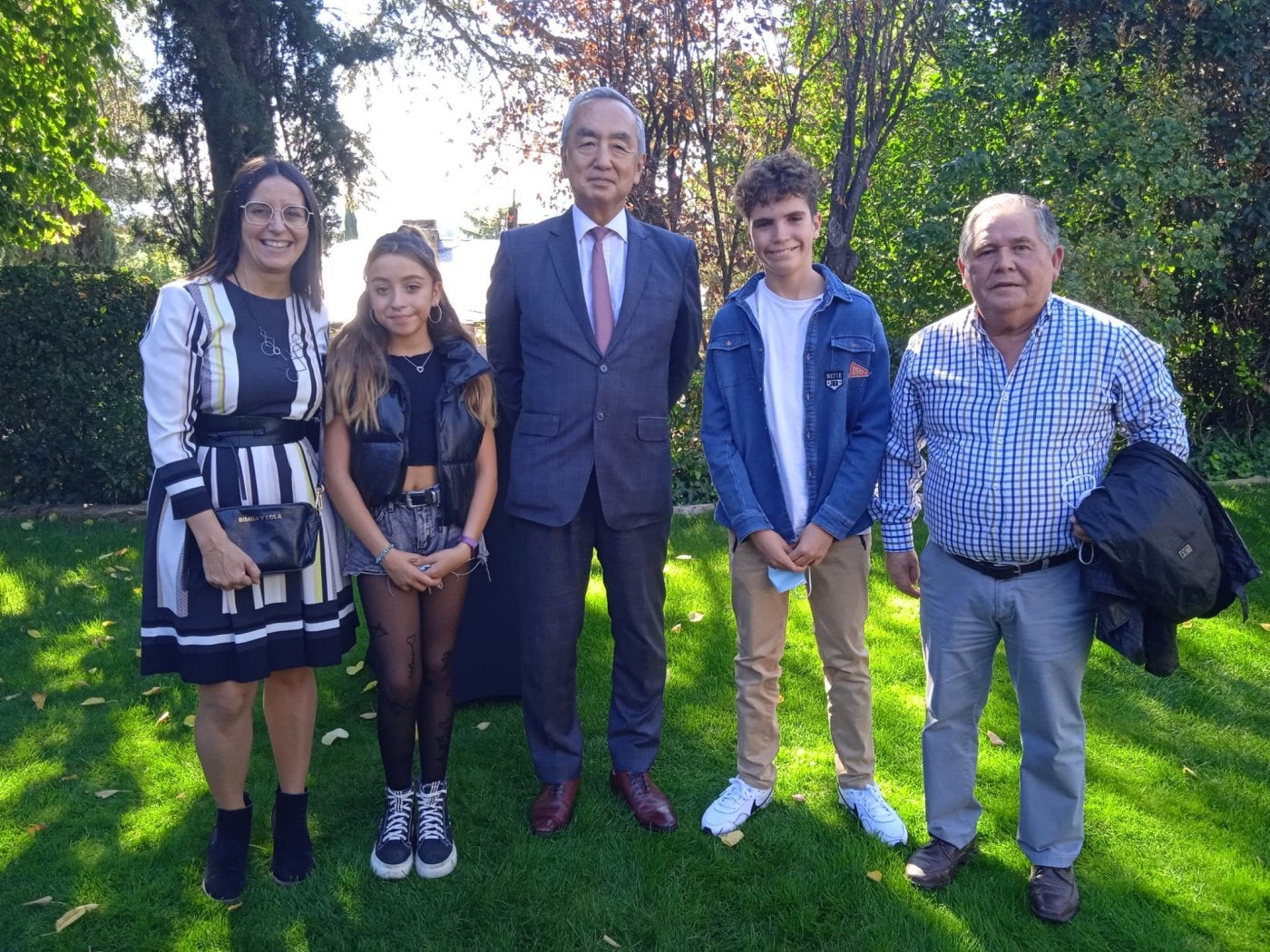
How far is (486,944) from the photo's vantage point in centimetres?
260

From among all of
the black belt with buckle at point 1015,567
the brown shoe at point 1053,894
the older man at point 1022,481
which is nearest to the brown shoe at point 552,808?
the older man at point 1022,481

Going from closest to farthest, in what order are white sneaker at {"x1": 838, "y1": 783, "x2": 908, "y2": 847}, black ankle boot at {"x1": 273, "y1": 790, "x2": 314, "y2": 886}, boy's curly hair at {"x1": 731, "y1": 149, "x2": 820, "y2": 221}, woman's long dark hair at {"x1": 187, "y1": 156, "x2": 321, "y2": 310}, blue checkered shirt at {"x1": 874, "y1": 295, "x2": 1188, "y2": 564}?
blue checkered shirt at {"x1": 874, "y1": 295, "x2": 1188, "y2": 564} < woman's long dark hair at {"x1": 187, "y1": 156, "x2": 321, "y2": 310} < boy's curly hair at {"x1": 731, "y1": 149, "x2": 820, "y2": 221} < black ankle boot at {"x1": 273, "y1": 790, "x2": 314, "y2": 886} < white sneaker at {"x1": 838, "y1": 783, "x2": 908, "y2": 847}

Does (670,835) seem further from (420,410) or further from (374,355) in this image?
(374,355)

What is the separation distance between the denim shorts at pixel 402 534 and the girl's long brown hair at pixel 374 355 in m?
0.29

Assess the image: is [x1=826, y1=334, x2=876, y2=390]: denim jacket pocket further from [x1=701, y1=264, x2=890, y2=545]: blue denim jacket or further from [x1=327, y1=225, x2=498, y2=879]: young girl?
[x1=327, y1=225, x2=498, y2=879]: young girl

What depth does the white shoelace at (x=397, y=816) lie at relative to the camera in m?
2.96

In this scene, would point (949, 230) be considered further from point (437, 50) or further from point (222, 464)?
point (437, 50)

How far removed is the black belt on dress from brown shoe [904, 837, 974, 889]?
228cm

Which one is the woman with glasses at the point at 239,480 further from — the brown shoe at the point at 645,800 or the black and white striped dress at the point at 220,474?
the brown shoe at the point at 645,800

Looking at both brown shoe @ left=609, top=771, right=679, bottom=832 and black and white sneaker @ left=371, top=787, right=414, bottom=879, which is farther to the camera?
brown shoe @ left=609, top=771, right=679, bottom=832

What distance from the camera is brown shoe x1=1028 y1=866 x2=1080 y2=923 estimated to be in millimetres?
2631

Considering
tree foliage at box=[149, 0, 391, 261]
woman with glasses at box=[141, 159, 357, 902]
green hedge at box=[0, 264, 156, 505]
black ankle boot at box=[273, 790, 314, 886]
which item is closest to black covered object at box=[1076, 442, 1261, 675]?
woman with glasses at box=[141, 159, 357, 902]

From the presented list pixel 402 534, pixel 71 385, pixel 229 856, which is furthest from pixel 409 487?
pixel 71 385

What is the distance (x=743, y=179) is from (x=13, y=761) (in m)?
3.58
